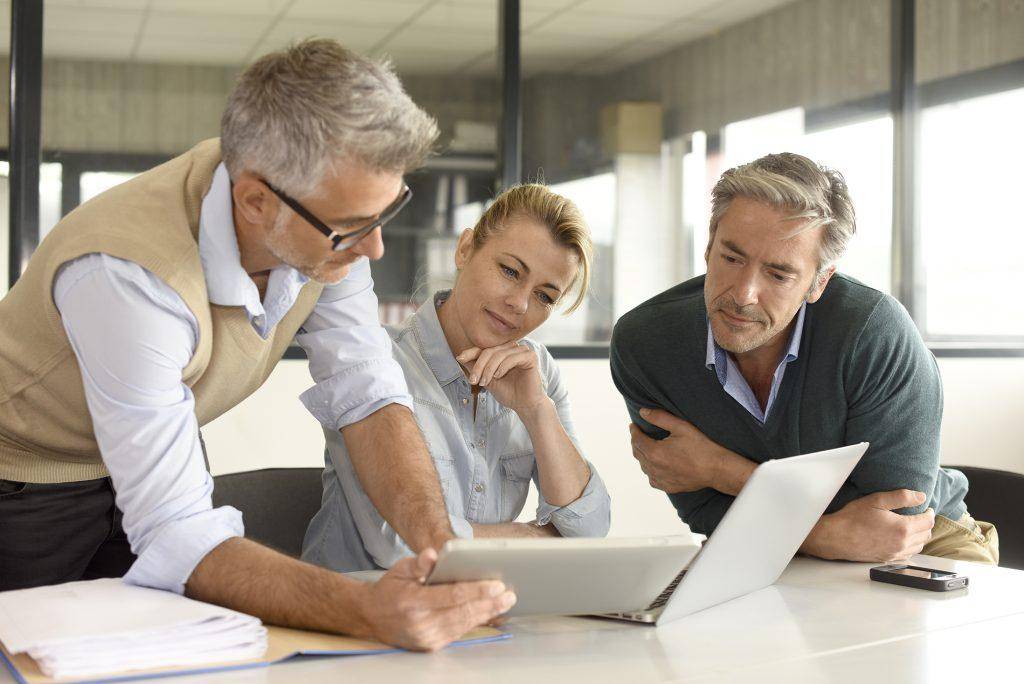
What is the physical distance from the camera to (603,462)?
4.14 metres

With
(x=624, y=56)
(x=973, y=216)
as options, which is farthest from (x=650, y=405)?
(x=973, y=216)

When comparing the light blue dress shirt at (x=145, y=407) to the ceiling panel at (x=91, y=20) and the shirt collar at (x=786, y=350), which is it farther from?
the ceiling panel at (x=91, y=20)

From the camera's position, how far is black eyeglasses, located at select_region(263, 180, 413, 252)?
4.67 feet

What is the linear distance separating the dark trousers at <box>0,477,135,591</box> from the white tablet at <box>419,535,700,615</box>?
29.5 inches

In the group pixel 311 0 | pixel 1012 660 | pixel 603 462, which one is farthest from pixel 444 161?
pixel 1012 660

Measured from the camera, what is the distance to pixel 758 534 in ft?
4.80

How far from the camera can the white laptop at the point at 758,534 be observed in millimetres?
1367

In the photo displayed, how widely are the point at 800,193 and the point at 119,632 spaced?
142cm

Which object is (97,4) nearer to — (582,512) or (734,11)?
(734,11)

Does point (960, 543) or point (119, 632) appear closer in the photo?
point (119, 632)

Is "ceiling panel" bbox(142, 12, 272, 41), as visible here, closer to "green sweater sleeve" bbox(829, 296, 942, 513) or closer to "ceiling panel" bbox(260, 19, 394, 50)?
"ceiling panel" bbox(260, 19, 394, 50)

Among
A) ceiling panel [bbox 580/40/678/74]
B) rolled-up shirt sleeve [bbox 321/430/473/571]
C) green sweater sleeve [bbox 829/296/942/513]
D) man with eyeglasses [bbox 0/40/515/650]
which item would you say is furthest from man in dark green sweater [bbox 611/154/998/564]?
ceiling panel [bbox 580/40/678/74]

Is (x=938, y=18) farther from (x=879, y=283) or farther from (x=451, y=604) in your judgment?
(x=451, y=604)

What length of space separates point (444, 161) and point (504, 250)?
7.06ft
